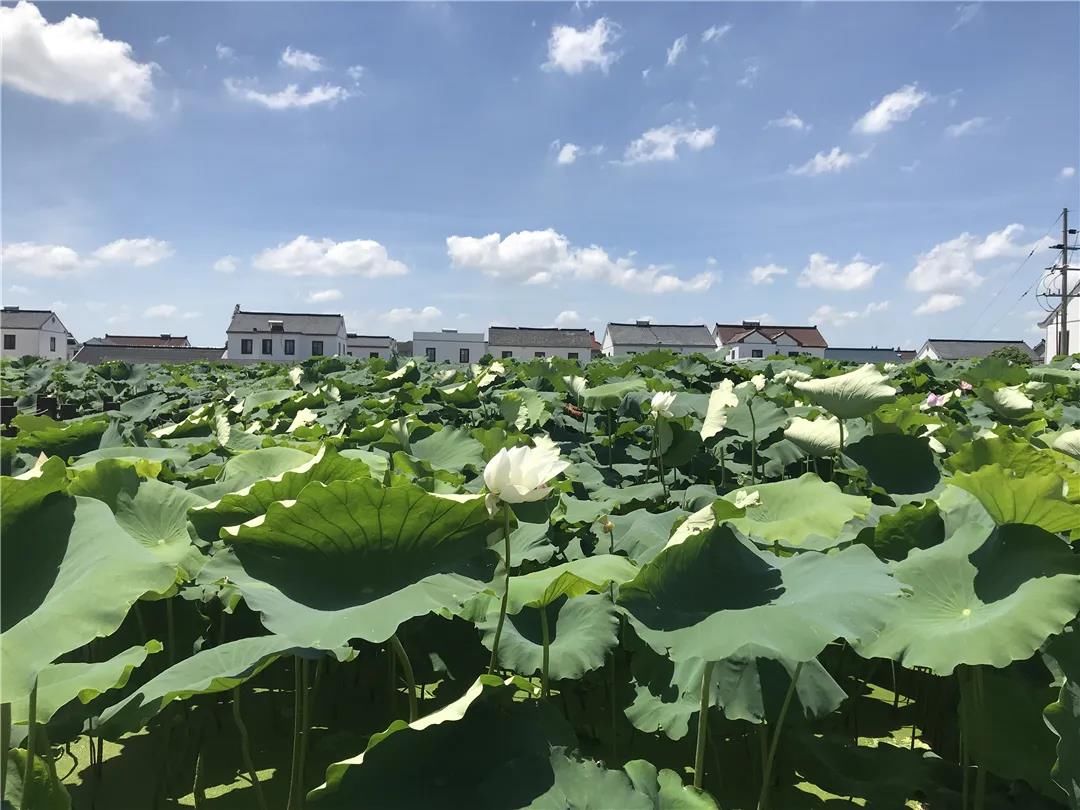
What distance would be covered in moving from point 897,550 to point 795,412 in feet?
5.05

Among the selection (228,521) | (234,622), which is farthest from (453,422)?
(228,521)

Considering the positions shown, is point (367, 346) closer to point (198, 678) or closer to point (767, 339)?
point (767, 339)

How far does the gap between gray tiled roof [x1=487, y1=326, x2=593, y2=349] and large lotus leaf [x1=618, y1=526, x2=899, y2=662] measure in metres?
53.7

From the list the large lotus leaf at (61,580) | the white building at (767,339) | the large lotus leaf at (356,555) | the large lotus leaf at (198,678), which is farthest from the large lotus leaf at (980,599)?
the white building at (767,339)

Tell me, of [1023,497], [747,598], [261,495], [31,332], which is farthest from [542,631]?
[31,332]

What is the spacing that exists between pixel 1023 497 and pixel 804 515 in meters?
0.43

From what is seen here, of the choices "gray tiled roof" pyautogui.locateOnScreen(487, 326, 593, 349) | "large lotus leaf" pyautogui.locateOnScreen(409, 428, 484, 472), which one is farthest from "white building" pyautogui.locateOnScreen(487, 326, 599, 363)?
"large lotus leaf" pyautogui.locateOnScreen(409, 428, 484, 472)

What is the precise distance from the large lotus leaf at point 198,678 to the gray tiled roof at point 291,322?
53254 millimetres

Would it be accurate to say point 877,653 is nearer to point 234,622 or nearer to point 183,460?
point 234,622

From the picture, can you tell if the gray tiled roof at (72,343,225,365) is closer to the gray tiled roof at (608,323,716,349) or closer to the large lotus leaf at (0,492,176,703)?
the gray tiled roof at (608,323,716,349)

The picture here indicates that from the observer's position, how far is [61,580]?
3.25 ft

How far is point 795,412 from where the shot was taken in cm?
293

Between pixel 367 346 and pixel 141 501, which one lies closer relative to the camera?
pixel 141 501

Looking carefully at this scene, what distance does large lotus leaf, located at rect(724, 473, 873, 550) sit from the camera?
4.76 ft
